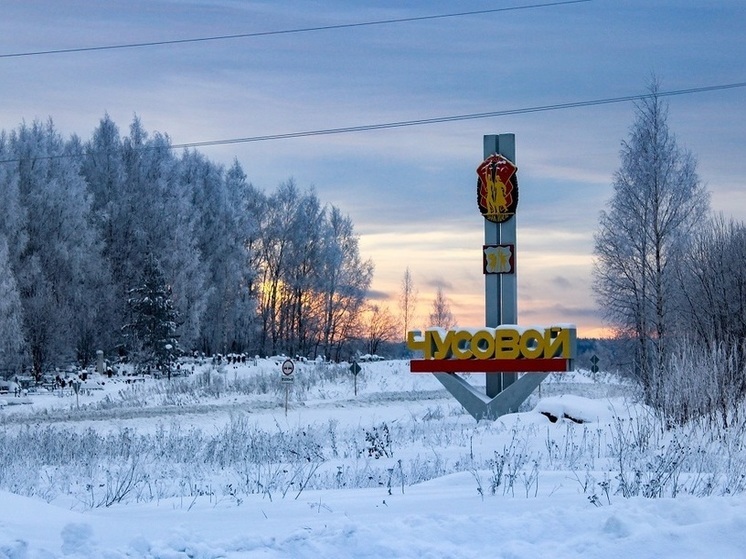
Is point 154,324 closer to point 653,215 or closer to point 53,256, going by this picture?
point 53,256

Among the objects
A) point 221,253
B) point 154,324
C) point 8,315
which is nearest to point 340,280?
point 221,253

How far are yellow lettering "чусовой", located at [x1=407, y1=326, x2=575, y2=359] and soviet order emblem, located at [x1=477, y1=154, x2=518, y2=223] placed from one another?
11.6 ft

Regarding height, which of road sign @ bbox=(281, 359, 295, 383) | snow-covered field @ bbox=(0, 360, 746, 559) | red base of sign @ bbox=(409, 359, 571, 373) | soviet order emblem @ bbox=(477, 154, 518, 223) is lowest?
snow-covered field @ bbox=(0, 360, 746, 559)

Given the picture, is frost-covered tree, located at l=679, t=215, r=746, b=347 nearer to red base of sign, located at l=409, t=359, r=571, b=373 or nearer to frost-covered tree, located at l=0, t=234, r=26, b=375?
red base of sign, located at l=409, t=359, r=571, b=373

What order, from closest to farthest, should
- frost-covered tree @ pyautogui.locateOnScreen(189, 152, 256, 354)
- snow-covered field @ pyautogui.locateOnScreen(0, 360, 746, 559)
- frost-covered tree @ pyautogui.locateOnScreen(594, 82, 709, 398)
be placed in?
snow-covered field @ pyautogui.locateOnScreen(0, 360, 746, 559), frost-covered tree @ pyautogui.locateOnScreen(594, 82, 709, 398), frost-covered tree @ pyautogui.locateOnScreen(189, 152, 256, 354)

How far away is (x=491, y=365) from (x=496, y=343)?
0.59 meters

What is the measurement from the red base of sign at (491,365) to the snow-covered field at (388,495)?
314 cm

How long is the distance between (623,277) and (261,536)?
1213 inches

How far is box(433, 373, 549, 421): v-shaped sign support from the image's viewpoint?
967 inches

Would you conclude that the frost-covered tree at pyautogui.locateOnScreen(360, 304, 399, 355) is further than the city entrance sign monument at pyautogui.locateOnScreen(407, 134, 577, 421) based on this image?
Yes

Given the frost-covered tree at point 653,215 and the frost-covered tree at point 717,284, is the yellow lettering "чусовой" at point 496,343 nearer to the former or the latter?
the frost-covered tree at point 717,284

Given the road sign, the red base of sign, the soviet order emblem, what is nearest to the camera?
the red base of sign

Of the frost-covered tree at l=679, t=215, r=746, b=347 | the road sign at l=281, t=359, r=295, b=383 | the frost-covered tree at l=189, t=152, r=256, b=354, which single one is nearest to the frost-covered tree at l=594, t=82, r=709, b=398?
the frost-covered tree at l=679, t=215, r=746, b=347

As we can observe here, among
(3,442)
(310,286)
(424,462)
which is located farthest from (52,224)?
(424,462)
